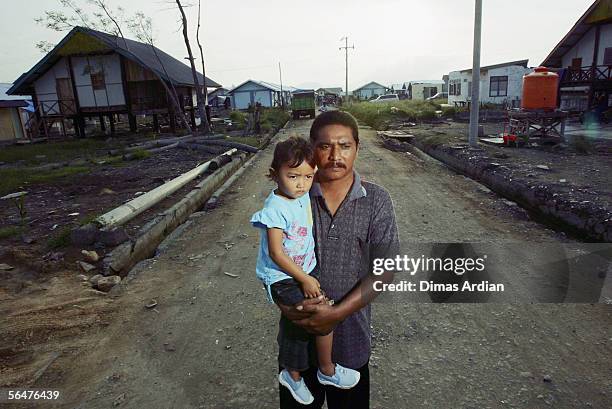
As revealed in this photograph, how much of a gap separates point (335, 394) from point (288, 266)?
702 mm

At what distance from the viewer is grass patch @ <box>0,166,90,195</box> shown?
35.0 ft

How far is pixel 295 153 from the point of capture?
178 centimetres

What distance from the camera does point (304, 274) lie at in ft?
5.80

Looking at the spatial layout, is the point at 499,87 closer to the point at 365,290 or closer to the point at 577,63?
the point at 577,63

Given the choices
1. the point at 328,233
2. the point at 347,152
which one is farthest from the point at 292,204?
the point at 347,152

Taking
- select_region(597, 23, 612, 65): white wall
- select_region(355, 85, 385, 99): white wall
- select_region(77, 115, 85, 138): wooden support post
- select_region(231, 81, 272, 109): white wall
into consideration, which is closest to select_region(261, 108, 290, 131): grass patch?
select_region(77, 115, 85, 138): wooden support post

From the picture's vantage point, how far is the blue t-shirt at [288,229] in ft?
5.81

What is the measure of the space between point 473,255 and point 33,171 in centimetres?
1338

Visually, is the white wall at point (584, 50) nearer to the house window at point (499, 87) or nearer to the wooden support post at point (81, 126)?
the house window at point (499, 87)

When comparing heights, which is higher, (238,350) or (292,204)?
(292,204)

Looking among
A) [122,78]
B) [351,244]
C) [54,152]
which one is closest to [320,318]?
[351,244]

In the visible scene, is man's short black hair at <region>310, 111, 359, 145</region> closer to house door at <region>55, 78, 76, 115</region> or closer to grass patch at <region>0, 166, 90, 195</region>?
grass patch at <region>0, 166, 90, 195</region>

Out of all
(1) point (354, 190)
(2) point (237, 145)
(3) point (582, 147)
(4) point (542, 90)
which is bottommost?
(3) point (582, 147)

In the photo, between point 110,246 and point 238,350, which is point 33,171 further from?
point 238,350
